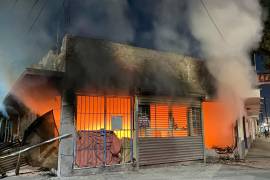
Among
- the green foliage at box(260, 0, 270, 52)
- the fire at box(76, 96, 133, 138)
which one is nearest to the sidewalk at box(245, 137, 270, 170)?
the green foliage at box(260, 0, 270, 52)

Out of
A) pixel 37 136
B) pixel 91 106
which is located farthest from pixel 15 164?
pixel 91 106

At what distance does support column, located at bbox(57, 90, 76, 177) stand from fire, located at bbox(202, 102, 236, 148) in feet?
28.8

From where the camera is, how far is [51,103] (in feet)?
32.8

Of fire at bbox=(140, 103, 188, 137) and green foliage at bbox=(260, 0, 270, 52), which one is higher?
green foliage at bbox=(260, 0, 270, 52)

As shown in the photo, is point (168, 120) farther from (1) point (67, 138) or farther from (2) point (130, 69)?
(1) point (67, 138)

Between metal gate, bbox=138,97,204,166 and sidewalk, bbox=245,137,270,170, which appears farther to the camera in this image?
sidewalk, bbox=245,137,270,170

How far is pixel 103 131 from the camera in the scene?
905cm

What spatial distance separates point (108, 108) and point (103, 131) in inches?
38.8

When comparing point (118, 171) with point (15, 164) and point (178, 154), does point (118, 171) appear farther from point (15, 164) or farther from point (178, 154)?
point (15, 164)

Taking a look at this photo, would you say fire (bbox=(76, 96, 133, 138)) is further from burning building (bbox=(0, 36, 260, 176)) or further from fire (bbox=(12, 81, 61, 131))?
fire (bbox=(12, 81, 61, 131))

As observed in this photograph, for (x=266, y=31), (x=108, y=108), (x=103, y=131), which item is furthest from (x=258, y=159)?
(x=103, y=131)

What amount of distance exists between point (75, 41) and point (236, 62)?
291 inches

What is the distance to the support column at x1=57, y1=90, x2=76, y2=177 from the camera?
320 inches

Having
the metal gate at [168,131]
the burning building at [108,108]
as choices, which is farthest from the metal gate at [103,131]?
the metal gate at [168,131]
